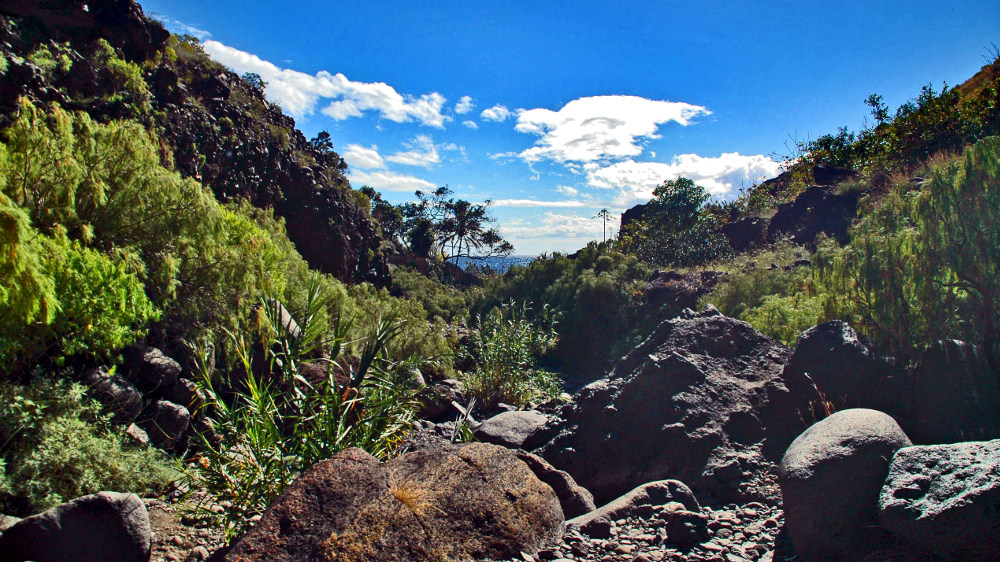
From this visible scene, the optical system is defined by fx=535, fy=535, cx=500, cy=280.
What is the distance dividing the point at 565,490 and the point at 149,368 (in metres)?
4.94

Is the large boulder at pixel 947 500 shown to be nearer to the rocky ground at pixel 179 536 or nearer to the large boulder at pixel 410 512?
the large boulder at pixel 410 512

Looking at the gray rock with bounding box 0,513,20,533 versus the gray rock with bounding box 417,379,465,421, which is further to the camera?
the gray rock with bounding box 417,379,465,421

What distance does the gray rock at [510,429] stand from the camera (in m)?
6.38

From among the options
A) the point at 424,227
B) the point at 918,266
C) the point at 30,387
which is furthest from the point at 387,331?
the point at 424,227

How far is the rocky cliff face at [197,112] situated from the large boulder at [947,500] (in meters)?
9.51

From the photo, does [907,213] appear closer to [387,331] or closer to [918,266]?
[918,266]

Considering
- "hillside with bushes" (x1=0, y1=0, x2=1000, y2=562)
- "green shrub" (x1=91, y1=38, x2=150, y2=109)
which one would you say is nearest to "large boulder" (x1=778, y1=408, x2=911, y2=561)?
"hillside with bushes" (x1=0, y1=0, x2=1000, y2=562)

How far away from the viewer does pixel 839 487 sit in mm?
3252

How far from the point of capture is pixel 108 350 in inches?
200

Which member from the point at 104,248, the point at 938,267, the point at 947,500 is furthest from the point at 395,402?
the point at 938,267

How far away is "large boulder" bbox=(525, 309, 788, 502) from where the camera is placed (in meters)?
4.98

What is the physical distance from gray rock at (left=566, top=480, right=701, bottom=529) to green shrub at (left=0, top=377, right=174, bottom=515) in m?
3.89

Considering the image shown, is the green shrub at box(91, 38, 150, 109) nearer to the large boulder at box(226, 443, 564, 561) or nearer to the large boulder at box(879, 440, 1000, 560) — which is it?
the large boulder at box(226, 443, 564, 561)

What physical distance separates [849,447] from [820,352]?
1841mm
